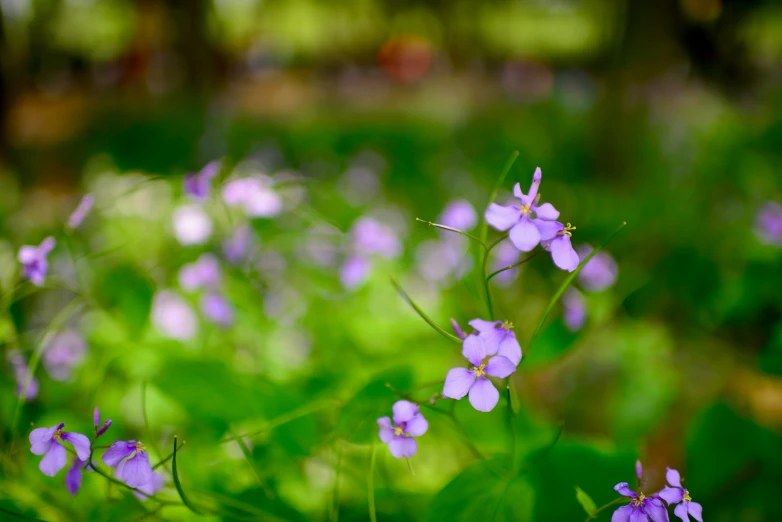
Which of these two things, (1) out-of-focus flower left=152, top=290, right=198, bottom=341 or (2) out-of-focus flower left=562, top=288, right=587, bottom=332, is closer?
(2) out-of-focus flower left=562, top=288, right=587, bottom=332

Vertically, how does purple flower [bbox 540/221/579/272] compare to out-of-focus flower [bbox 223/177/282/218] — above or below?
above

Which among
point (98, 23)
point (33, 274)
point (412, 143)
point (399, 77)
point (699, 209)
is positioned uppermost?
point (33, 274)

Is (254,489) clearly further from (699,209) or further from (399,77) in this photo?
(399,77)

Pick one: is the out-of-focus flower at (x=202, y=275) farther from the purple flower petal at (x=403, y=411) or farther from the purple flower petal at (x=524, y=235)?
the purple flower petal at (x=524, y=235)

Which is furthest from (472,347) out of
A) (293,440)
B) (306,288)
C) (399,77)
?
(399,77)

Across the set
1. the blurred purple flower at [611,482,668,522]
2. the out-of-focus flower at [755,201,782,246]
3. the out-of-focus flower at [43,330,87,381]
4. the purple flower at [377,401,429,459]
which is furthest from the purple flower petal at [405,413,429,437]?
the out-of-focus flower at [755,201,782,246]

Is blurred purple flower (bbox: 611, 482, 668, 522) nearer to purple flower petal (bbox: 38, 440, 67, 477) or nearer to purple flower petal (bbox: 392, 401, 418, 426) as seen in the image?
purple flower petal (bbox: 392, 401, 418, 426)

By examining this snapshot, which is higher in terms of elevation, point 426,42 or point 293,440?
point 293,440
